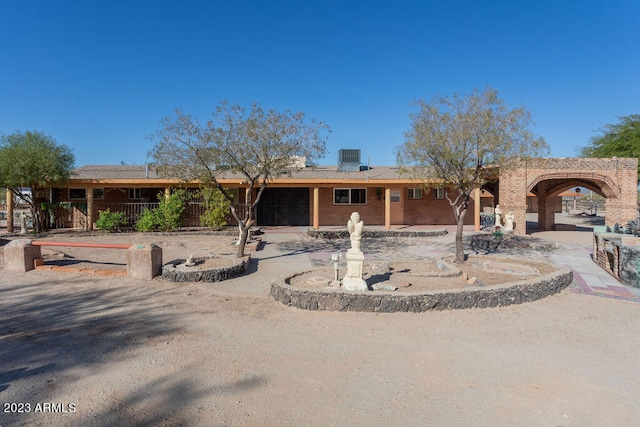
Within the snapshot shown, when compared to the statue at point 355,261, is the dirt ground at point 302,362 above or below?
below

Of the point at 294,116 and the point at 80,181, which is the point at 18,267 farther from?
the point at 80,181

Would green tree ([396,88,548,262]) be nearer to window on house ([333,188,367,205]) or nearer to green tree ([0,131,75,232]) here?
window on house ([333,188,367,205])

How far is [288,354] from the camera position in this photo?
4406 millimetres

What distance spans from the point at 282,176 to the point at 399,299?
1252 cm

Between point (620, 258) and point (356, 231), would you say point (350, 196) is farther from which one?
point (356, 231)

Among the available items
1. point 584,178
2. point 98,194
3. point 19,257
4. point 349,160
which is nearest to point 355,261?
point 19,257

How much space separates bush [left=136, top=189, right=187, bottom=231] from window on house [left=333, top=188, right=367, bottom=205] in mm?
8156

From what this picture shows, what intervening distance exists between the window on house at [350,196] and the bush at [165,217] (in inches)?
321

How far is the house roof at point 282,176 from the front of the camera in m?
16.8

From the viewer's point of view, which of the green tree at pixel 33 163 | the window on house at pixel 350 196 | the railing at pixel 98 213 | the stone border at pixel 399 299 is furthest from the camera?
the window on house at pixel 350 196

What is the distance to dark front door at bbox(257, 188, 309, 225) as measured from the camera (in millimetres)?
20547

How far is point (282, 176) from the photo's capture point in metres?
17.7

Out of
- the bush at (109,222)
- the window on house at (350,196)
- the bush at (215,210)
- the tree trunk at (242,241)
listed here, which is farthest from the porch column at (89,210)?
the window on house at (350,196)

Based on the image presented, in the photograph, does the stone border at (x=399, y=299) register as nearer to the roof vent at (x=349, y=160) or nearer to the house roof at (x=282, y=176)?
the house roof at (x=282, y=176)
